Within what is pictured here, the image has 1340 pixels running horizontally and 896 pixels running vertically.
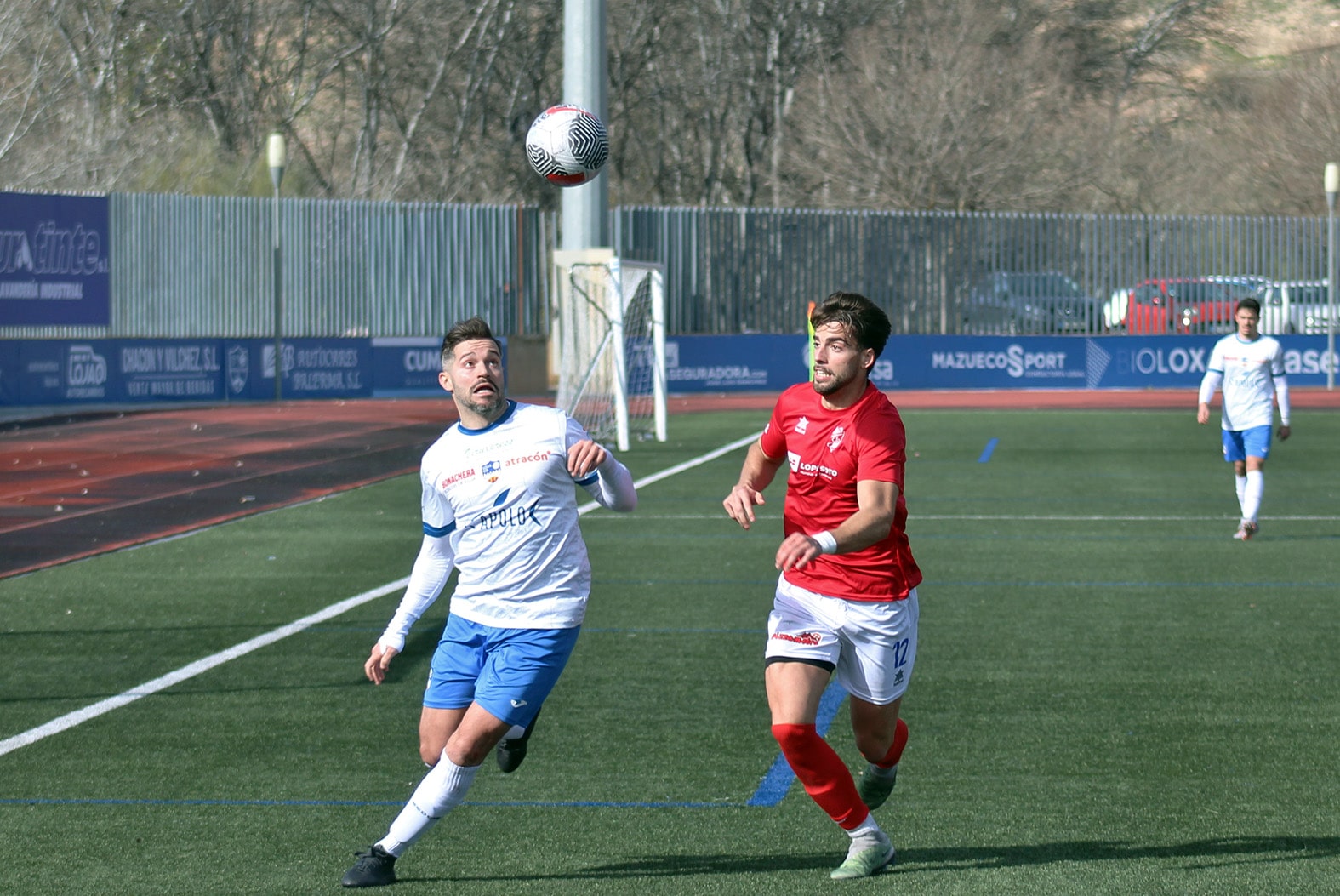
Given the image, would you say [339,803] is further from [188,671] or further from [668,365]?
[668,365]

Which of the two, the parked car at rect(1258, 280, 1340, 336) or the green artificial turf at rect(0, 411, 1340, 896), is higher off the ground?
the parked car at rect(1258, 280, 1340, 336)

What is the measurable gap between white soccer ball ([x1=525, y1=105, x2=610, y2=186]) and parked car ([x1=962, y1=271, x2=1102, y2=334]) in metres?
21.7

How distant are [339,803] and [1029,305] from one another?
30.0m

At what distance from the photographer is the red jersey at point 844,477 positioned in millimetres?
5461

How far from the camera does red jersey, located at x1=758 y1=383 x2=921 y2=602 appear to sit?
546 centimetres

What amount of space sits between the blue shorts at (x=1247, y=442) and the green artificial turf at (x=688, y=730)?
2.43 feet

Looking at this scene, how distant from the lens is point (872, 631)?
18.2ft

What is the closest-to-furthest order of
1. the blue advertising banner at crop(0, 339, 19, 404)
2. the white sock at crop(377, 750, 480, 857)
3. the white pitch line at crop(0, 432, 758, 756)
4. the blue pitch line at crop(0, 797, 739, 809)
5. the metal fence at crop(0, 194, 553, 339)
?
1. the white sock at crop(377, 750, 480, 857)
2. the blue pitch line at crop(0, 797, 739, 809)
3. the white pitch line at crop(0, 432, 758, 756)
4. the blue advertising banner at crop(0, 339, 19, 404)
5. the metal fence at crop(0, 194, 553, 339)

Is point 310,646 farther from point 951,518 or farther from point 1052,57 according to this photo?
point 1052,57

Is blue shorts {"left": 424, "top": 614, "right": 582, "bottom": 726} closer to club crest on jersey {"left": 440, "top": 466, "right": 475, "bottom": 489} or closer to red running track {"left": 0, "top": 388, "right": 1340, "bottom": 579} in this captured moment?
club crest on jersey {"left": 440, "top": 466, "right": 475, "bottom": 489}

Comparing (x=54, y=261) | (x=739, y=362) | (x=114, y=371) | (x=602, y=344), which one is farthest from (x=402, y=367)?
(x=602, y=344)

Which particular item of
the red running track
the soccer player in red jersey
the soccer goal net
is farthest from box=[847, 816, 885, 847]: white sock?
the soccer goal net

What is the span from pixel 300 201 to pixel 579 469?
2695 cm

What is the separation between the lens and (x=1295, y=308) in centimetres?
3522
